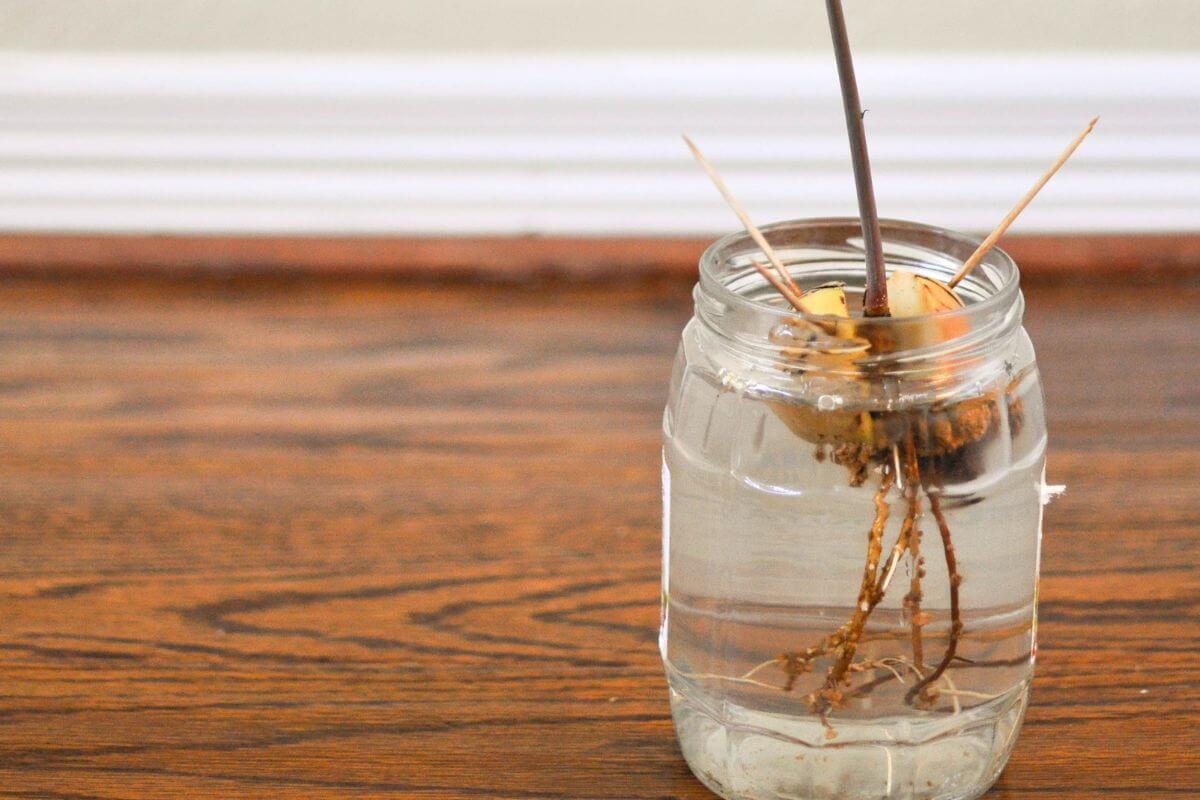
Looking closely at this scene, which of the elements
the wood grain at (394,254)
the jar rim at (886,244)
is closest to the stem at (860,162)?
the jar rim at (886,244)

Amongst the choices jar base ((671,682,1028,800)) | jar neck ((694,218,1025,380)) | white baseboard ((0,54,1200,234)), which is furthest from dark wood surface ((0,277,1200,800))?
white baseboard ((0,54,1200,234))

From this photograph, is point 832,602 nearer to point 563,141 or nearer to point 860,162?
point 860,162

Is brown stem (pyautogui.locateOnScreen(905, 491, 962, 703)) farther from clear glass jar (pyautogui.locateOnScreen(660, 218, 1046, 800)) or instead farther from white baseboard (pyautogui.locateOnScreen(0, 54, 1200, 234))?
white baseboard (pyautogui.locateOnScreen(0, 54, 1200, 234))

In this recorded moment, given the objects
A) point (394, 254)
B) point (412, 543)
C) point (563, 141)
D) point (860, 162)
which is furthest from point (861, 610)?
point (563, 141)

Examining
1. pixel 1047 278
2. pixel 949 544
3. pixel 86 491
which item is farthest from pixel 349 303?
pixel 949 544

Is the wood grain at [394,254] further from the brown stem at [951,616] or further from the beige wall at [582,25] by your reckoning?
the brown stem at [951,616]

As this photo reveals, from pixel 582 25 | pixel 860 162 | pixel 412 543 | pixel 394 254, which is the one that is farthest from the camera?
pixel 582 25
